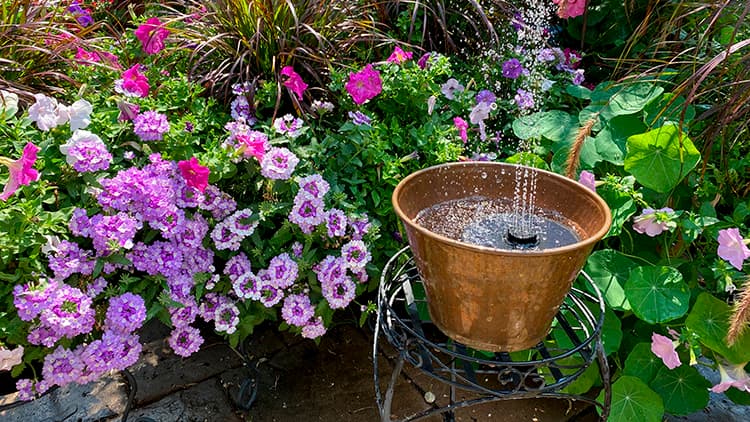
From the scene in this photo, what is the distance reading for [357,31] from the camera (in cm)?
209

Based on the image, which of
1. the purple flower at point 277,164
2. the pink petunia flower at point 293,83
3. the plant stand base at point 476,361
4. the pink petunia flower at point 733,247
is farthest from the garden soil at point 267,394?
the pink petunia flower at point 293,83

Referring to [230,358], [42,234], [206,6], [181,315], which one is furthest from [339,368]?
[206,6]

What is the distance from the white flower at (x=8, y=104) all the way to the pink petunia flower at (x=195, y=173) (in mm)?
496

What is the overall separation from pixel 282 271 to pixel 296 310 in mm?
116

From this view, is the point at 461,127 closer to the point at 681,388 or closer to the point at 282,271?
the point at 282,271

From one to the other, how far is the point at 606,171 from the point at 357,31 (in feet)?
3.14

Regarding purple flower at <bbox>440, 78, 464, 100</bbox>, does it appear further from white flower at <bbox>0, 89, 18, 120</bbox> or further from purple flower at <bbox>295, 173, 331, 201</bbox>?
white flower at <bbox>0, 89, 18, 120</bbox>

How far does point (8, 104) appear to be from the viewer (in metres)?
1.54

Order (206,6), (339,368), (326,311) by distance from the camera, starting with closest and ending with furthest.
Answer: (326,311), (339,368), (206,6)

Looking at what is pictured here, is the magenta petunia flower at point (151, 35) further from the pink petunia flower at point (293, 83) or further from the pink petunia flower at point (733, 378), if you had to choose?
the pink petunia flower at point (733, 378)

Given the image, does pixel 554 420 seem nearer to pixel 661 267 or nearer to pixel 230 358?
pixel 661 267

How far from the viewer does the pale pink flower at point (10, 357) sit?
50.1 inches

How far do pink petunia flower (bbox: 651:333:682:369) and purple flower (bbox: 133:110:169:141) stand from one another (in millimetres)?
1307

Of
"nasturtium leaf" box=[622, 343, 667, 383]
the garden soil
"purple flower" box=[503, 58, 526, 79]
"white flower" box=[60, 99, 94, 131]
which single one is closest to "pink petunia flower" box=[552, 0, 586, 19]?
"purple flower" box=[503, 58, 526, 79]
